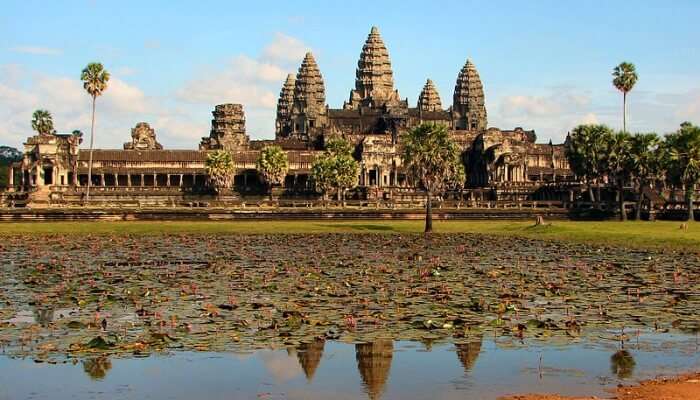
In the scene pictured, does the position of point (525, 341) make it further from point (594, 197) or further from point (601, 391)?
point (594, 197)

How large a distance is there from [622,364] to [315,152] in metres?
126

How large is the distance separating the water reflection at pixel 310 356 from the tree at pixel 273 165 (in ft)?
345

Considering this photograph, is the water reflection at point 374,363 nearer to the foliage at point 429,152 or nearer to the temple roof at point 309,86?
the foliage at point 429,152

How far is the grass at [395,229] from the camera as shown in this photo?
49.1 meters

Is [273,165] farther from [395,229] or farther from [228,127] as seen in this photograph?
[395,229]

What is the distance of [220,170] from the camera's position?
121 meters

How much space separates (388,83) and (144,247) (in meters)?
140

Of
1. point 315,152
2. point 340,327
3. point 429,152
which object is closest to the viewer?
point 340,327

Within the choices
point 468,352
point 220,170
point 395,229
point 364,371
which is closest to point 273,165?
point 220,170

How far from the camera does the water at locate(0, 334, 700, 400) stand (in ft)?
48.6

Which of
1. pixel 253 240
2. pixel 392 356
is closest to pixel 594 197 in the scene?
pixel 253 240

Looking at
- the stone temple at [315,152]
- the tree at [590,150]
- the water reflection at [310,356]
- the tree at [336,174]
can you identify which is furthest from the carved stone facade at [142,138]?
the water reflection at [310,356]

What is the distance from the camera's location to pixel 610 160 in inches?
3221

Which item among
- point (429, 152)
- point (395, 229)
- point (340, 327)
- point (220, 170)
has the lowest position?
point (340, 327)
